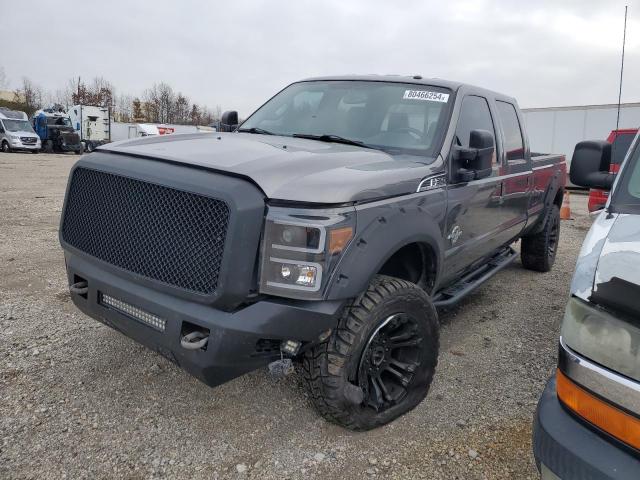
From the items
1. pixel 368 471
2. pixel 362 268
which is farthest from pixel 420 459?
pixel 362 268

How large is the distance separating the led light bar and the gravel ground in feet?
2.20

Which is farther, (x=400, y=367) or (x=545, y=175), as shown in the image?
(x=545, y=175)

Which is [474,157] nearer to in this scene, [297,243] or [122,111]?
[297,243]

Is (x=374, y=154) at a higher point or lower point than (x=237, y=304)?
higher

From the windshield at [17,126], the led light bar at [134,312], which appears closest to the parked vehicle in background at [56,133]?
the windshield at [17,126]

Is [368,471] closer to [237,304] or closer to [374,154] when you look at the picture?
[237,304]

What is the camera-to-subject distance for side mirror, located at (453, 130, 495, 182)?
323cm

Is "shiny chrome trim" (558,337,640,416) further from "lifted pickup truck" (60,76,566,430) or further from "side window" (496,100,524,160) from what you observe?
"side window" (496,100,524,160)

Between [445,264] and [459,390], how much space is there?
819mm

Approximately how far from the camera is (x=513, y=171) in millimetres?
4457

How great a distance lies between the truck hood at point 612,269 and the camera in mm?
1500

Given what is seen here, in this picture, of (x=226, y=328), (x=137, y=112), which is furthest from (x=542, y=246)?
(x=137, y=112)

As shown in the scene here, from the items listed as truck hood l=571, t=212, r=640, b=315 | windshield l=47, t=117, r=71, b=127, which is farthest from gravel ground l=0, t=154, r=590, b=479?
windshield l=47, t=117, r=71, b=127

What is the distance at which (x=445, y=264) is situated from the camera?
3.36 m
